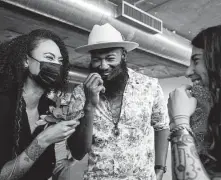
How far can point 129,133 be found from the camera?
1.82m

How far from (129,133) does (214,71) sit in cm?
94

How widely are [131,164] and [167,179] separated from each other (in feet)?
A: 10.6

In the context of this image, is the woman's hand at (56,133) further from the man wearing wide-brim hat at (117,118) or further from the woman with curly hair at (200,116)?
the woman with curly hair at (200,116)

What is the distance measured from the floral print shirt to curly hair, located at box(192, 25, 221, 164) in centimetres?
86

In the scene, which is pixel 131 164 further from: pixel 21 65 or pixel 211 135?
pixel 21 65

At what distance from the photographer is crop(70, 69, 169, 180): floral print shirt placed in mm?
1725

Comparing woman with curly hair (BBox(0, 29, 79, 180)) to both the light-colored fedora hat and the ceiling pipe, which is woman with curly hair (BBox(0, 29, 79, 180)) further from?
the ceiling pipe

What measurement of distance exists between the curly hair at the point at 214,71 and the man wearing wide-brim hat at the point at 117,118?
704mm

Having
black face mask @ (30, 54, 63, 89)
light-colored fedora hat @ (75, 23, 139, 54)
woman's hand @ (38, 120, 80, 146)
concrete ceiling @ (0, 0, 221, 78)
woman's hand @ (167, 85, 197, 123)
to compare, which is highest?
concrete ceiling @ (0, 0, 221, 78)

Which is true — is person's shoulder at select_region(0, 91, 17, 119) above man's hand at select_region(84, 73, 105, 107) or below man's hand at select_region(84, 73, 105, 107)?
below

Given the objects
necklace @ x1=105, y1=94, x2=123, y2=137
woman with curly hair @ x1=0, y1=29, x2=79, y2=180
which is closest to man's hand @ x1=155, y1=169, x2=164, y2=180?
necklace @ x1=105, y1=94, x2=123, y2=137

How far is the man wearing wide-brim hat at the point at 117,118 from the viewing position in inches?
64.6

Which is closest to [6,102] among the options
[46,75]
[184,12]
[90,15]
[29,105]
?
[29,105]

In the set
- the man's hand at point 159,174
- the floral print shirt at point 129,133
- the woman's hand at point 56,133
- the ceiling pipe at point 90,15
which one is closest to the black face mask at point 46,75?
the floral print shirt at point 129,133
